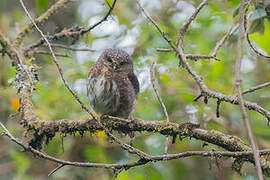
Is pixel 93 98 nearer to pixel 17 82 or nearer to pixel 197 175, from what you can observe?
pixel 17 82

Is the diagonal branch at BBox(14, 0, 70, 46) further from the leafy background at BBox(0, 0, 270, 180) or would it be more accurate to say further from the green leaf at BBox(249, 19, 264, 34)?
the green leaf at BBox(249, 19, 264, 34)

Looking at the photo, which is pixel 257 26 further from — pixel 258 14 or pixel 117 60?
pixel 117 60

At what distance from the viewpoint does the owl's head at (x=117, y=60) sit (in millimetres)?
3842

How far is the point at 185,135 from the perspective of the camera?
2.61 m

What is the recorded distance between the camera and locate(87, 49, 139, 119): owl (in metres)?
3.61

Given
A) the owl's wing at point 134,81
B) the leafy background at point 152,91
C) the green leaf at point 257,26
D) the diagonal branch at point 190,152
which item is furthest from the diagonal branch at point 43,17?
the green leaf at point 257,26

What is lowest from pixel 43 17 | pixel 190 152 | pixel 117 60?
pixel 190 152

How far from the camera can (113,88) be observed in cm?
361

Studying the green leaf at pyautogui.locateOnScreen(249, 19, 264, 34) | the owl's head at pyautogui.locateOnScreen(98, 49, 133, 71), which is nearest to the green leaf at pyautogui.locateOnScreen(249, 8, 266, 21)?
the green leaf at pyautogui.locateOnScreen(249, 19, 264, 34)

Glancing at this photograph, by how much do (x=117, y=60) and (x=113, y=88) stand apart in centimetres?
38

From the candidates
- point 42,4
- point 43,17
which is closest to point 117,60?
point 43,17

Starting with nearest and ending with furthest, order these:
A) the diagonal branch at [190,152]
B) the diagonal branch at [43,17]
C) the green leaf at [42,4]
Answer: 1. the diagonal branch at [190,152]
2. the green leaf at [42,4]
3. the diagonal branch at [43,17]

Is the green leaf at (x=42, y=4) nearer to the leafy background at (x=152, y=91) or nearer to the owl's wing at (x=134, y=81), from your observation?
the leafy background at (x=152, y=91)

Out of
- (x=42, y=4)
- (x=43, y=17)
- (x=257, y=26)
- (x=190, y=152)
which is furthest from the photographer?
(x=43, y=17)
